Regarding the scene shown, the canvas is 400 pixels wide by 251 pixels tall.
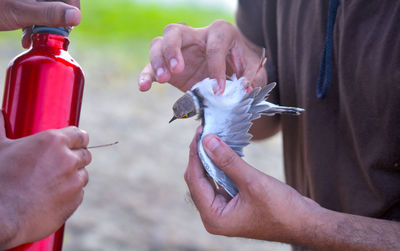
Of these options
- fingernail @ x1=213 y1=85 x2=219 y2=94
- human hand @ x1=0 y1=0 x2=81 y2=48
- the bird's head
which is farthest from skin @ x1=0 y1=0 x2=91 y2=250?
fingernail @ x1=213 y1=85 x2=219 y2=94

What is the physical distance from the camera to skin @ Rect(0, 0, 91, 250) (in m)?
0.94

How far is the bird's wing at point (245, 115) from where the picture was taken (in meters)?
1.18

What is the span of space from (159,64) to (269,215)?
484 mm

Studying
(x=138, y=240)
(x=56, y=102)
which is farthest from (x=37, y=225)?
(x=138, y=240)

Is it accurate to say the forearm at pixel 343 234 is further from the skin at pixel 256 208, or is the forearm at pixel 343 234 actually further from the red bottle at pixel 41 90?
the red bottle at pixel 41 90

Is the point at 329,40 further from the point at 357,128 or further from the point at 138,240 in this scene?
the point at 138,240

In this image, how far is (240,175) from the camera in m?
1.14

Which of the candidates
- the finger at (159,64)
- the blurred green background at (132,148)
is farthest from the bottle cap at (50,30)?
the blurred green background at (132,148)

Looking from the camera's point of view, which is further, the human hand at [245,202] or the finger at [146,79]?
the finger at [146,79]

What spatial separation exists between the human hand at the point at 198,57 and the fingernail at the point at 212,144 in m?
0.15

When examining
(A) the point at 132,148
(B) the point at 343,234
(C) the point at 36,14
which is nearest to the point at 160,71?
(C) the point at 36,14

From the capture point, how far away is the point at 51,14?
1013mm

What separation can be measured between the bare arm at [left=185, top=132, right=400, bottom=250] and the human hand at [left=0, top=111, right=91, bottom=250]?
1.07 feet

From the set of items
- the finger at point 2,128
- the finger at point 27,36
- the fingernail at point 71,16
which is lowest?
the finger at point 2,128
